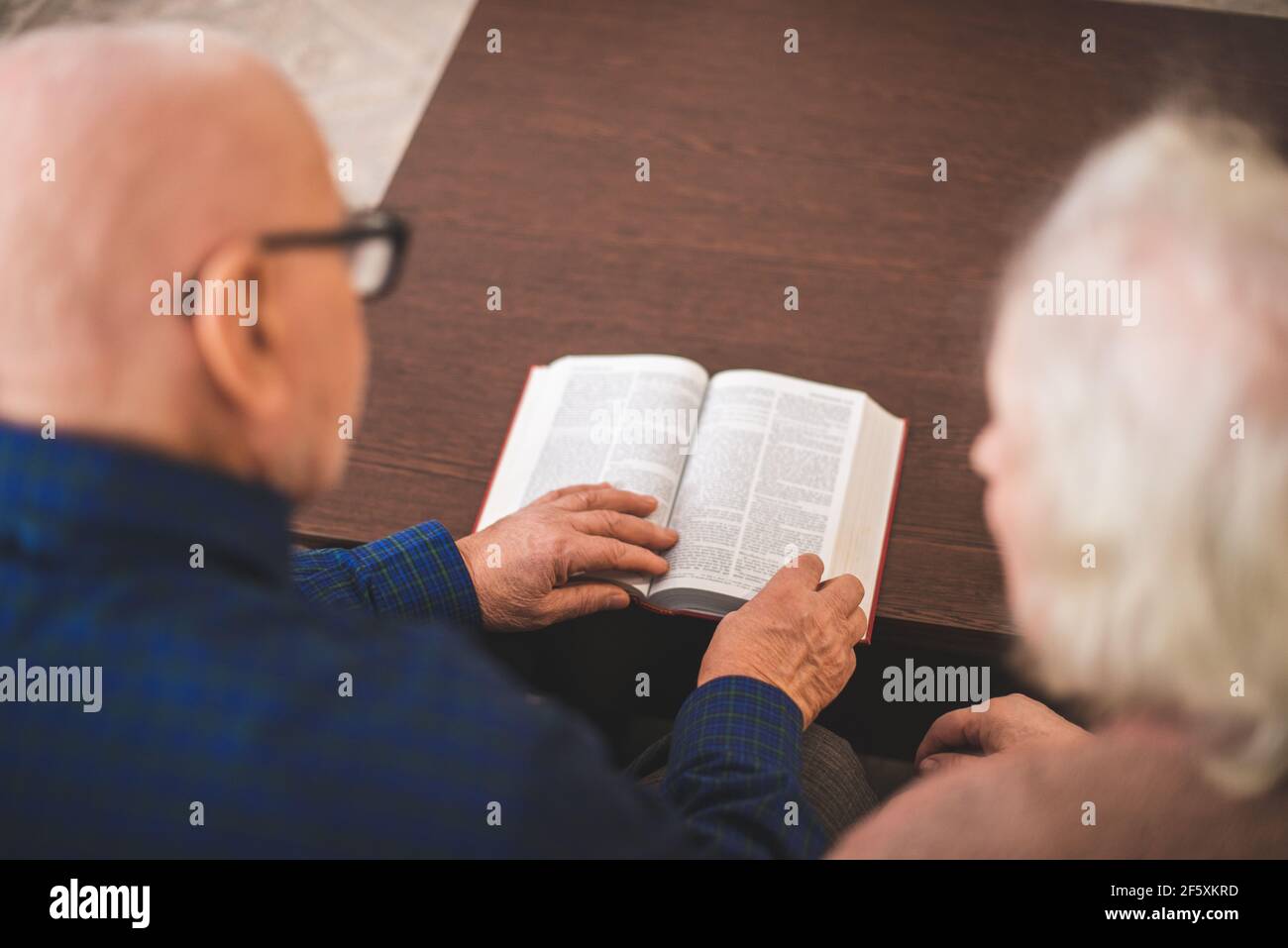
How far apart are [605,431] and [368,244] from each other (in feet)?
1.81

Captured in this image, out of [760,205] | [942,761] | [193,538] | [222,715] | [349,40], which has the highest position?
[349,40]

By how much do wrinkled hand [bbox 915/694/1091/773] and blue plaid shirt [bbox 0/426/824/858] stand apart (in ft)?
1.66

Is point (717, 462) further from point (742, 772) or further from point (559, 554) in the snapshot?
point (742, 772)

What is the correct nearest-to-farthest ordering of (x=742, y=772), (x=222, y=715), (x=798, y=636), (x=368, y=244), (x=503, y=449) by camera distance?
(x=222, y=715) → (x=368, y=244) → (x=742, y=772) → (x=798, y=636) → (x=503, y=449)

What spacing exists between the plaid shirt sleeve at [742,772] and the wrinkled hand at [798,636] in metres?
0.03

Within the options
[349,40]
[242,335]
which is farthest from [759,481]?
[349,40]

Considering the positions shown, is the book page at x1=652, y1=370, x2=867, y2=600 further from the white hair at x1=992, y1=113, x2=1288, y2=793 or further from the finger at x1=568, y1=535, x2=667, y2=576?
the white hair at x1=992, y1=113, x2=1288, y2=793

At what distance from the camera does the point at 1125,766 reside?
2.18 feet

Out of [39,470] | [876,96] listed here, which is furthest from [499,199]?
[39,470]

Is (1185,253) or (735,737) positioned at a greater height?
(1185,253)

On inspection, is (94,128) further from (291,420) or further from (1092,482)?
(1092,482)

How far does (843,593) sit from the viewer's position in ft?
3.60

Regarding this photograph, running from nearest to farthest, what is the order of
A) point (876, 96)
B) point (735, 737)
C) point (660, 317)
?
point (735, 737) → point (660, 317) → point (876, 96)
